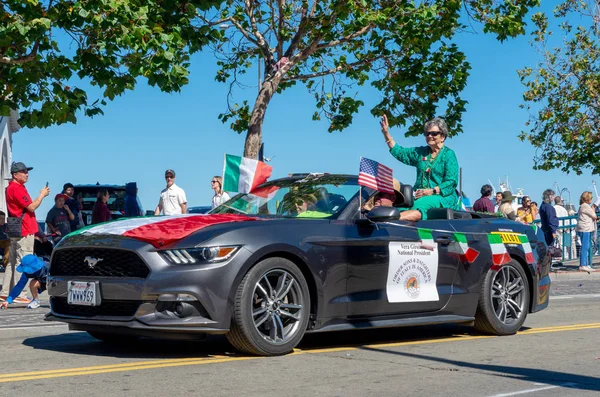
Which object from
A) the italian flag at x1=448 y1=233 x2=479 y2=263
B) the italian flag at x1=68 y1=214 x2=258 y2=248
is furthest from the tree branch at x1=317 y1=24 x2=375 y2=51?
the italian flag at x1=68 y1=214 x2=258 y2=248

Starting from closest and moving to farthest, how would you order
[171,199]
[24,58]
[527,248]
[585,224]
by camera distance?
[527,248], [24,58], [171,199], [585,224]

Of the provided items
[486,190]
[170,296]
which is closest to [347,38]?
[486,190]

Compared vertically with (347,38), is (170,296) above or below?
below

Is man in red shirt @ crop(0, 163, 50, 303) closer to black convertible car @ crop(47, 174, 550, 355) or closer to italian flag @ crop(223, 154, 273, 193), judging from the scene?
italian flag @ crop(223, 154, 273, 193)

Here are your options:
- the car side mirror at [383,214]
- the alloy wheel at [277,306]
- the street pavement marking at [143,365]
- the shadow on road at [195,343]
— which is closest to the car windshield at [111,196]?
the shadow on road at [195,343]

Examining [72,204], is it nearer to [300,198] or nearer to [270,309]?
[300,198]

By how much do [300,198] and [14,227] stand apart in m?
6.48

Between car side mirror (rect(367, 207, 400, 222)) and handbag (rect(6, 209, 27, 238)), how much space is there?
7.13 metres

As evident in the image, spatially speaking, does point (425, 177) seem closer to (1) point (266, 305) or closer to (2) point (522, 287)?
(2) point (522, 287)

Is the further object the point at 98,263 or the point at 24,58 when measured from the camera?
the point at 24,58

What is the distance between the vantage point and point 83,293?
7.20 m

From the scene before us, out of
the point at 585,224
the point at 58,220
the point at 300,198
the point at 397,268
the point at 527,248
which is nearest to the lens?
the point at 397,268

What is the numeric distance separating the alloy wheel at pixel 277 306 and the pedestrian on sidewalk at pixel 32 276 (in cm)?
636

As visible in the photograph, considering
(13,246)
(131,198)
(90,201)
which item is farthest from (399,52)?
(13,246)
